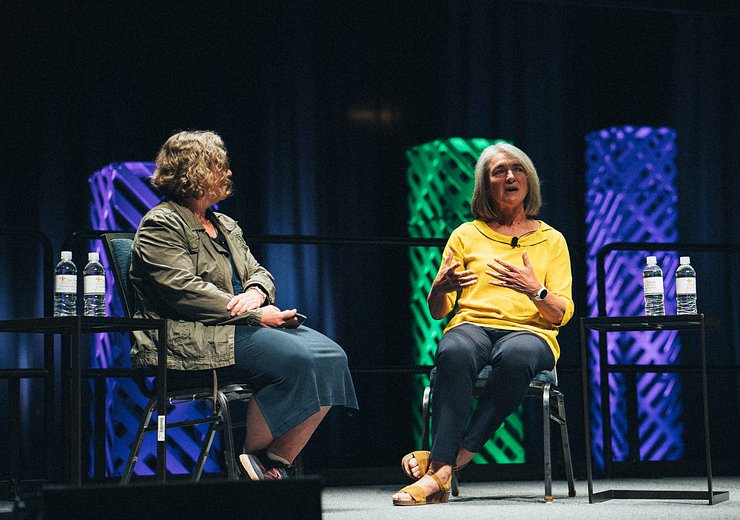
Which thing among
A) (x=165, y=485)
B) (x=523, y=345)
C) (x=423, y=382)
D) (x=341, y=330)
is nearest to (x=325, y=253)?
(x=341, y=330)

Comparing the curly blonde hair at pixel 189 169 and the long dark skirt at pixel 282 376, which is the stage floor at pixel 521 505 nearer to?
the long dark skirt at pixel 282 376

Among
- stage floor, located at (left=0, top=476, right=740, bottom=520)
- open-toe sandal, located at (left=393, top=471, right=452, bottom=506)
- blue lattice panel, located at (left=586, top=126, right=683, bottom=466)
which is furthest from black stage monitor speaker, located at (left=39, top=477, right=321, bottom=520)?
blue lattice panel, located at (left=586, top=126, right=683, bottom=466)

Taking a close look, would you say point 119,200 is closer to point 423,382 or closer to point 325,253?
point 325,253

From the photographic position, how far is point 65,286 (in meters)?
2.40

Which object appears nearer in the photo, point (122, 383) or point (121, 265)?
point (121, 265)

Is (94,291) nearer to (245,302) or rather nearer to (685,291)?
(245,302)

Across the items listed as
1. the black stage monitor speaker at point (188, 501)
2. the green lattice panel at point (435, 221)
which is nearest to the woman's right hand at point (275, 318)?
the black stage monitor speaker at point (188, 501)

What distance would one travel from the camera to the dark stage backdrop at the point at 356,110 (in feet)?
14.2

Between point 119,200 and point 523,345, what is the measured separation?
2.23 meters

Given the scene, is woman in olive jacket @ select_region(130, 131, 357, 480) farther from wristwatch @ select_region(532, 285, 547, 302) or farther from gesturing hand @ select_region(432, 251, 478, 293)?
wristwatch @ select_region(532, 285, 547, 302)

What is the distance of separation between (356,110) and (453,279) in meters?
2.08

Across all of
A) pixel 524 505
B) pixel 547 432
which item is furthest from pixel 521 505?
pixel 547 432

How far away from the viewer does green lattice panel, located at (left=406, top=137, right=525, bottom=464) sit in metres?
4.58

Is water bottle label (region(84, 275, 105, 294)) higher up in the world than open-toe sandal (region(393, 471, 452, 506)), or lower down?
higher up
